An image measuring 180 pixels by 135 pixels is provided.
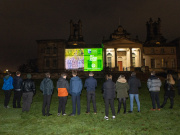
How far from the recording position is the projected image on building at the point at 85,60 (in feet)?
138

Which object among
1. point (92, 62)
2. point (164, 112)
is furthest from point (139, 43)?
point (164, 112)

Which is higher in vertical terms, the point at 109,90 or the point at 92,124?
the point at 109,90

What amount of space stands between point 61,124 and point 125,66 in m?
39.0

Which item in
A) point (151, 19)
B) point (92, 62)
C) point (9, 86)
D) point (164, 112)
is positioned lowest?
point (164, 112)

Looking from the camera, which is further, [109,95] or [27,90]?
[27,90]

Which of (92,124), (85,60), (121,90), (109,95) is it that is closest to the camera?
(92,124)

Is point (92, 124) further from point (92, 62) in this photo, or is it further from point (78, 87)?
point (92, 62)

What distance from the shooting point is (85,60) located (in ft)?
139

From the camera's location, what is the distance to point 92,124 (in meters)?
7.08

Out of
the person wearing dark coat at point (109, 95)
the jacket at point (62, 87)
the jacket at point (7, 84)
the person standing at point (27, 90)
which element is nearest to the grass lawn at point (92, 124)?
the person wearing dark coat at point (109, 95)

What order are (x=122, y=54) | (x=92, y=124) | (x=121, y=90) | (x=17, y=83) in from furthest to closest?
1. (x=122, y=54)
2. (x=17, y=83)
3. (x=121, y=90)
4. (x=92, y=124)

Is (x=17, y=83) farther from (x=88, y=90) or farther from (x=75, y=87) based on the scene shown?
(x=88, y=90)

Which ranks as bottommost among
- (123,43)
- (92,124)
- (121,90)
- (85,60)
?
(92,124)

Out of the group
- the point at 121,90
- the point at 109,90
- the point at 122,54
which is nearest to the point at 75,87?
the point at 109,90
